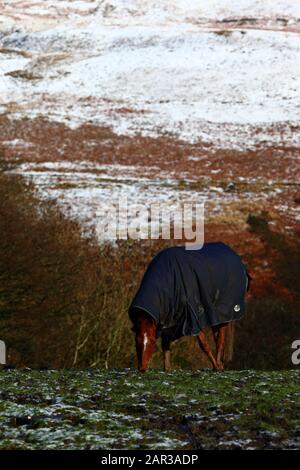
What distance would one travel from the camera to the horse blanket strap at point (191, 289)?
11248 millimetres

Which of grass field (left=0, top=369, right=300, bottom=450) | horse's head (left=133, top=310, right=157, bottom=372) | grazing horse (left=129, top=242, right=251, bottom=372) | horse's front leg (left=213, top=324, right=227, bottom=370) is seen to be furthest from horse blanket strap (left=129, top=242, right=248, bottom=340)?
grass field (left=0, top=369, right=300, bottom=450)

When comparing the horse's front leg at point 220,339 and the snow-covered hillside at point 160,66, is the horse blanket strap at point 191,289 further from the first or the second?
the snow-covered hillside at point 160,66

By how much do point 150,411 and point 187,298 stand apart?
13.9ft

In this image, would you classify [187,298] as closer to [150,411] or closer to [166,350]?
[166,350]

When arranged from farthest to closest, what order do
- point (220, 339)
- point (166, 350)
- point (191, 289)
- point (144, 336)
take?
point (220, 339) → point (166, 350) → point (191, 289) → point (144, 336)

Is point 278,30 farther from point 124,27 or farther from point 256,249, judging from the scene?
point 256,249

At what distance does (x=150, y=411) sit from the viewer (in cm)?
765

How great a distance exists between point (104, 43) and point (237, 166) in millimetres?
47169

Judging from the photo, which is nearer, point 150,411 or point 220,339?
point 150,411

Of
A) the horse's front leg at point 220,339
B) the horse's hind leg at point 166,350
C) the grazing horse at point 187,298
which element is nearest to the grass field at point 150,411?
the grazing horse at point 187,298

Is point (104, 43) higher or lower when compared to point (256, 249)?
higher

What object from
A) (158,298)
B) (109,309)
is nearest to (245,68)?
(109,309)

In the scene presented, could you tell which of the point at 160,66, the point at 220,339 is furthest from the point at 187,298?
the point at 160,66

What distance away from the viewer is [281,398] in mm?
8289
